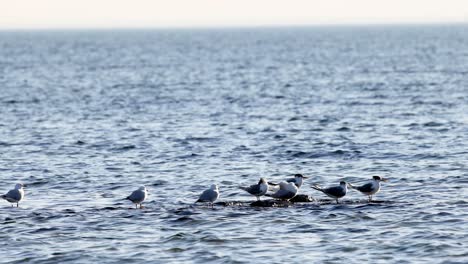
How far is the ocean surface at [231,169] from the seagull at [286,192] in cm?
49

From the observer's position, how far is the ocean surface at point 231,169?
844 inches

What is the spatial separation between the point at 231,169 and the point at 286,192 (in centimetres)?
794

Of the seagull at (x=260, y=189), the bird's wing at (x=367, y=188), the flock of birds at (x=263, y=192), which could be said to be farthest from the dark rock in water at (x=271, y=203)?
→ the bird's wing at (x=367, y=188)

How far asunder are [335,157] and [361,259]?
15.7 metres

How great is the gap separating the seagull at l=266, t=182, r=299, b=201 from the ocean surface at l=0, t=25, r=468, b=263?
491mm

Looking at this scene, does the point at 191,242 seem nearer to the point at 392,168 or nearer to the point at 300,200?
the point at 300,200

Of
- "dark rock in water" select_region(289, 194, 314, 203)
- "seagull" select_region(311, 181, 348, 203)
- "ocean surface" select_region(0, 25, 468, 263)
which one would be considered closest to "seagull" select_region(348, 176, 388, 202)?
"ocean surface" select_region(0, 25, 468, 263)

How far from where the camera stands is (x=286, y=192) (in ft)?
83.5

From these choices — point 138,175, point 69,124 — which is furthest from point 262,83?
point 138,175

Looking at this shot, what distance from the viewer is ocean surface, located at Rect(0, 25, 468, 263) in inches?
844

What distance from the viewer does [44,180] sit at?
30.9 m

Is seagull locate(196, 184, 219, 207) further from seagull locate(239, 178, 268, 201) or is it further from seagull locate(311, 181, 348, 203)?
seagull locate(311, 181, 348, 203)

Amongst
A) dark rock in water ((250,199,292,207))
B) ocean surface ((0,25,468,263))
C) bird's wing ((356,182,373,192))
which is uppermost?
bird's wing ((356,182,373,192))

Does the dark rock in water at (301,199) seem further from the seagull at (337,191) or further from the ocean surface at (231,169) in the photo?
the seagull at (337,191)
